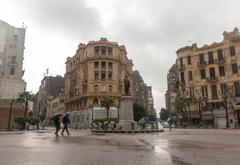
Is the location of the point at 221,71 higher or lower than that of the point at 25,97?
higher

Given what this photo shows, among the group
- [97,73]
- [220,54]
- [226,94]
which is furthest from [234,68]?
[97,73]

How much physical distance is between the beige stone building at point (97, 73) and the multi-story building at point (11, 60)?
51.8 feet

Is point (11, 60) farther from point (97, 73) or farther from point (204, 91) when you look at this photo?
point (204, 91)

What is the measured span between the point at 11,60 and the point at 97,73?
20.9m

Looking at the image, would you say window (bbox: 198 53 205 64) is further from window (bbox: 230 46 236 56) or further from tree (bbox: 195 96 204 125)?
tree (bbox: 195 96 204 125)

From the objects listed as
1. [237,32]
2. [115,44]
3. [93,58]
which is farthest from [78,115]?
[237,32]

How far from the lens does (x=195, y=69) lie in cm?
6025

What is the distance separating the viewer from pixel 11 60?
55.7m

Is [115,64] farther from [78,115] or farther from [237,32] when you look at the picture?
[237,32]

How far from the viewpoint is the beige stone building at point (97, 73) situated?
63.1m

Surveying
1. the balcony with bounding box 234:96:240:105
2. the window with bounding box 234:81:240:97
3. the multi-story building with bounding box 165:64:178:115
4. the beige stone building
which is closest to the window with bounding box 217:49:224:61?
the window with bounding box 234:81:240:97

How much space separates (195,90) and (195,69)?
5093 millimetres

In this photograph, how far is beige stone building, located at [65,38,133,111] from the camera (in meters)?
63.1

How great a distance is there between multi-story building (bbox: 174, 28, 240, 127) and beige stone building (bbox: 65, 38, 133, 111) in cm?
1661
